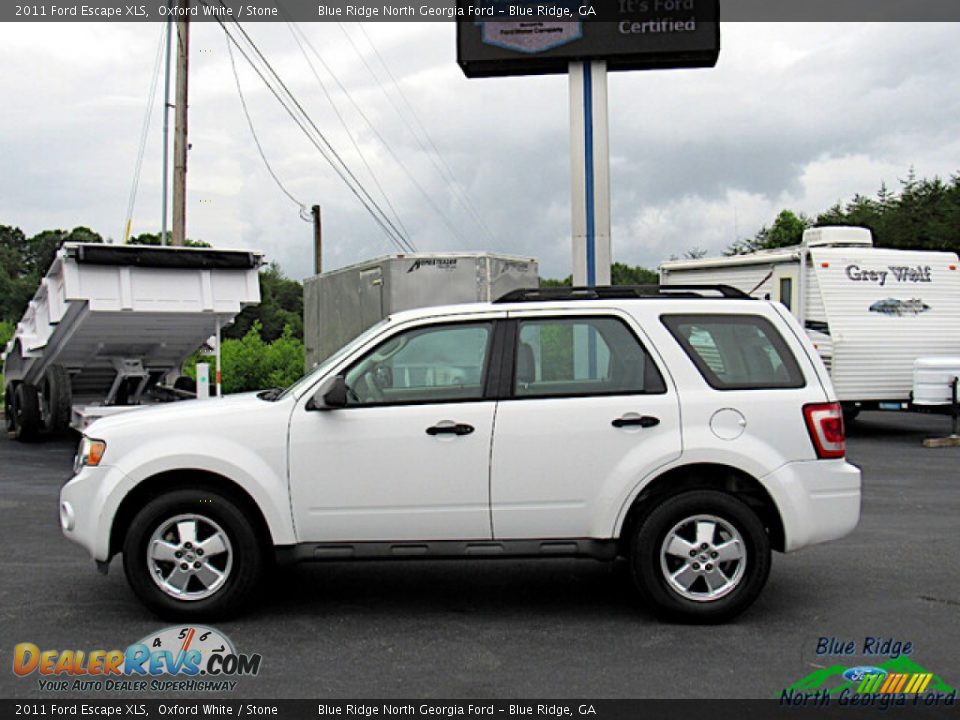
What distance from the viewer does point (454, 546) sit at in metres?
5.97

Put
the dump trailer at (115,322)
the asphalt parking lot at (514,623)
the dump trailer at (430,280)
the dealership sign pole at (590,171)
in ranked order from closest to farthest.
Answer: the asphalt parking lot at (514,623)
the dump trailer at (115,322)
the dump trailer at (430,280)
the dealership sign pole at (590,171)

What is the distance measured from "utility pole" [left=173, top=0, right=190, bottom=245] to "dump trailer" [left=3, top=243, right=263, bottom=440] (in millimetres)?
6008

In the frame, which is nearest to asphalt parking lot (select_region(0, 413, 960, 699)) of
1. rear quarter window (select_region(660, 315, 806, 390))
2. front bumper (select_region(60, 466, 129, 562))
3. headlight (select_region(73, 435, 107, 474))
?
front bumper (select_region(60, 466, 129, 562))

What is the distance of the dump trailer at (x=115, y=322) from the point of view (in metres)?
12.4

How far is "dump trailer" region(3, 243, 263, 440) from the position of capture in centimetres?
1238

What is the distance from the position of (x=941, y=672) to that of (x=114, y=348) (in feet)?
37.8

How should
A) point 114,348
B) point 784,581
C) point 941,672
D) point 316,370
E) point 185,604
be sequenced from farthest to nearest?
point 114,348
point 784,581
point 316,370
point 185,604
point 941,672

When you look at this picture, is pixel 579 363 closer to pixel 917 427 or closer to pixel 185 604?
pixel 185 604

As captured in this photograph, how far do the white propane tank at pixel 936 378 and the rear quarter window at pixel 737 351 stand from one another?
10.1 metres

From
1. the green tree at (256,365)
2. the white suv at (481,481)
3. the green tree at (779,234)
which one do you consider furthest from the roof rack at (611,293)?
the green tree at (779,234)

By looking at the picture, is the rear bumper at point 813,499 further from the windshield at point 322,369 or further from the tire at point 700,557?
the windshield at point 322,369

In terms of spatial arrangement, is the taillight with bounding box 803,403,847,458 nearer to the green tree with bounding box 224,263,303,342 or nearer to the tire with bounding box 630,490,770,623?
the tire with bounding box 630,490,770,623

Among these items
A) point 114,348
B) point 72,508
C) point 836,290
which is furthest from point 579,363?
point 836,290
